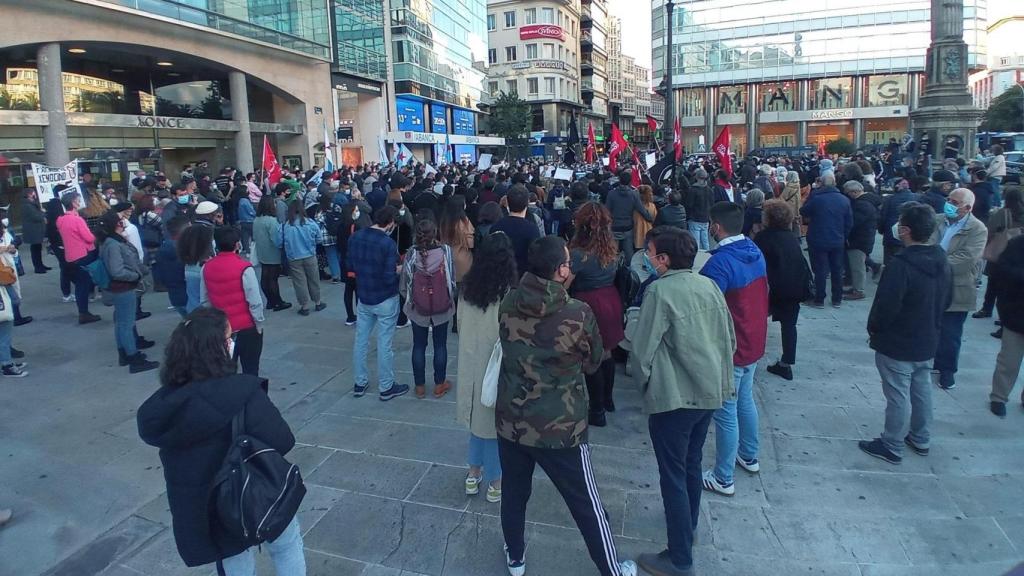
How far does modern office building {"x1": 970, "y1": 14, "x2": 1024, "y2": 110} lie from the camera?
108 meters

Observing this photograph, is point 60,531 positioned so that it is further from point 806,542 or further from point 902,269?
point 902,269

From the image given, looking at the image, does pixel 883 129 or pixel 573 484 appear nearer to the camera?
pixel 573 484

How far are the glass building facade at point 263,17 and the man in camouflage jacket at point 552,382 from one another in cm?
2241

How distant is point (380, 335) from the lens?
19.5ft

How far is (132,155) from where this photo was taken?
75.7ft

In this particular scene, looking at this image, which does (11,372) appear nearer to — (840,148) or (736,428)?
(736,428)

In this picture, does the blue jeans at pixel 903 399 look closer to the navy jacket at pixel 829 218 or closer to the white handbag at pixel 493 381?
the white handbag at pixel 493 381

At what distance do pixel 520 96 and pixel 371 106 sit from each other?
111ft

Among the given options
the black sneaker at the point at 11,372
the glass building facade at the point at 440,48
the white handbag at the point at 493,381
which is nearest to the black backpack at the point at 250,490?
the white handbag at the point at 493,381

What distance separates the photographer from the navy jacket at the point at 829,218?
8.63 meters

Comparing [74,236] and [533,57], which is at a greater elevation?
[533,57]

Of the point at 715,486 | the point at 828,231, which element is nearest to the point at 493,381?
the point at 715,486

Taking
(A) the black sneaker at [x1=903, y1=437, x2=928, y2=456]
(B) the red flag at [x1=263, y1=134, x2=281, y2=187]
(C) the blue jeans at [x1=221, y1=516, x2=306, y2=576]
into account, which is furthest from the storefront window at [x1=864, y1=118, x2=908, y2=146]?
(C) the blue jeans at [x1=221, y1=516, x2=306, y2=576]

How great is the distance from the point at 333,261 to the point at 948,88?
58.6ft
